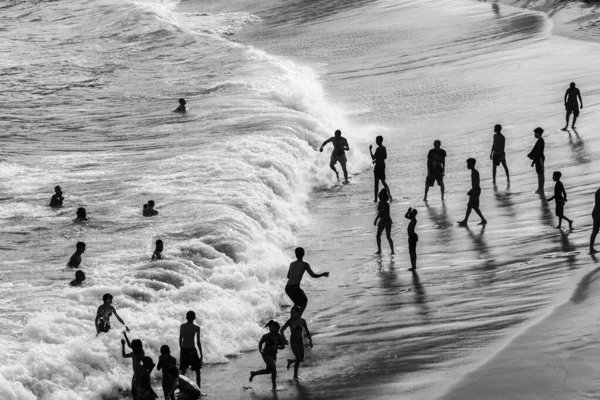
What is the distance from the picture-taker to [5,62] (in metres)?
41.8

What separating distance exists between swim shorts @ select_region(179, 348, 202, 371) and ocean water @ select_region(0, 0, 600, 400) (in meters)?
0.77

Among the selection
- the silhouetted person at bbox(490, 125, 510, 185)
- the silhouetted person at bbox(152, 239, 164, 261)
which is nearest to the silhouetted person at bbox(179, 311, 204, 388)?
the silhouetted person at bbox(152, 239, 164, 261)

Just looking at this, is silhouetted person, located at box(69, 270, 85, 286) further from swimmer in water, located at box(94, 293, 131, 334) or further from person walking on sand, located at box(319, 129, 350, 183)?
person walking on sand, located at box(319, 129, 350, 183)

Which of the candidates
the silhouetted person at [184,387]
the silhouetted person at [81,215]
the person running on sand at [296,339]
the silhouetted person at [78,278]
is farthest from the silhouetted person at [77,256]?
the silhouetted person at [184,387]

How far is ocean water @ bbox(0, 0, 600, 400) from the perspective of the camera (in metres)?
13.8

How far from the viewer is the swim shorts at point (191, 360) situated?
12.9m

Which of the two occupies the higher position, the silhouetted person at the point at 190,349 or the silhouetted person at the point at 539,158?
the silhouetted person at the point at 539,158

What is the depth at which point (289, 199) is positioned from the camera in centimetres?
2227

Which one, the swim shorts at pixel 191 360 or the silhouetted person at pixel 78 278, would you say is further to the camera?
the silhouetted person at pixel 78 278

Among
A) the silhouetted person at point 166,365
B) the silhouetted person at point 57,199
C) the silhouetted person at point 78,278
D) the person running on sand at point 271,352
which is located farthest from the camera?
the silhouetted person at point 57,199

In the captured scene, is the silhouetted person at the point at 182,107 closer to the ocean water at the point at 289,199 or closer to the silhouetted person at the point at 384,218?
the ocean water at the point at 289,199

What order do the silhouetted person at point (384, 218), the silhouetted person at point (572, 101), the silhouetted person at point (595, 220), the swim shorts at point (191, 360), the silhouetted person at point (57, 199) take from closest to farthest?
the swim shorts at point (191, 360) → the silhouetted person at point (595, 220) → the silhouetted person at point (384, 218) → the silhouetted person at point (57, 199) → the silhouetted person at point (572, 101)

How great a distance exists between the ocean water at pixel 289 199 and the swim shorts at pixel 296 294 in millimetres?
408

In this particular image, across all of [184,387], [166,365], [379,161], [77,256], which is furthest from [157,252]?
[184,387]
